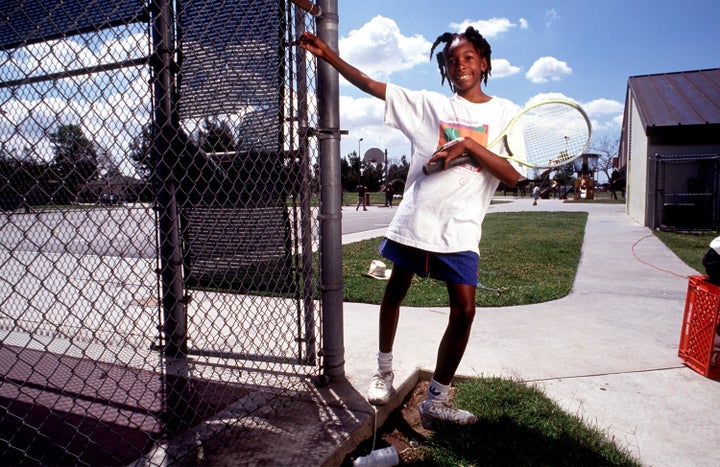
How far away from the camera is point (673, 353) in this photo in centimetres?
333

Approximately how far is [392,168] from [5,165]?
80.8 m

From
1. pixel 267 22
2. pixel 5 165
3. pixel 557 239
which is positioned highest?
pixel 267 22

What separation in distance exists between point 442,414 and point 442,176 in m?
1.18

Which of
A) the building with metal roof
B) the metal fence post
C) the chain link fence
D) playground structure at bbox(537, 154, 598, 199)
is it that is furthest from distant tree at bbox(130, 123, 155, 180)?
playground structure at bbox(537, 154, 598, 199)

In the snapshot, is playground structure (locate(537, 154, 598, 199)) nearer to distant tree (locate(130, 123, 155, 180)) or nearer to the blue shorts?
the blue shorts

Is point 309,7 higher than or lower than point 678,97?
lower

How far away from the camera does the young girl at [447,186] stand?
7.66 ft

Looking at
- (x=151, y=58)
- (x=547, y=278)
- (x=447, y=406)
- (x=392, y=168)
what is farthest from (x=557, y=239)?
(x=392, y=168)

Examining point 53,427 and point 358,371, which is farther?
point 358,371

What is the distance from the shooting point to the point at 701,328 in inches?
118

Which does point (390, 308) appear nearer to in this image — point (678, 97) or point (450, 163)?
point (450, 163)

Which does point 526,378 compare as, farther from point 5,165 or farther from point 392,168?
point 392,168

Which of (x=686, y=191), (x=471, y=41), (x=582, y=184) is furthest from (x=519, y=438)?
(x=582, y=184)

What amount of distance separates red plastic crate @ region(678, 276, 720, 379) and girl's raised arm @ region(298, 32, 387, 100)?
2337mm
